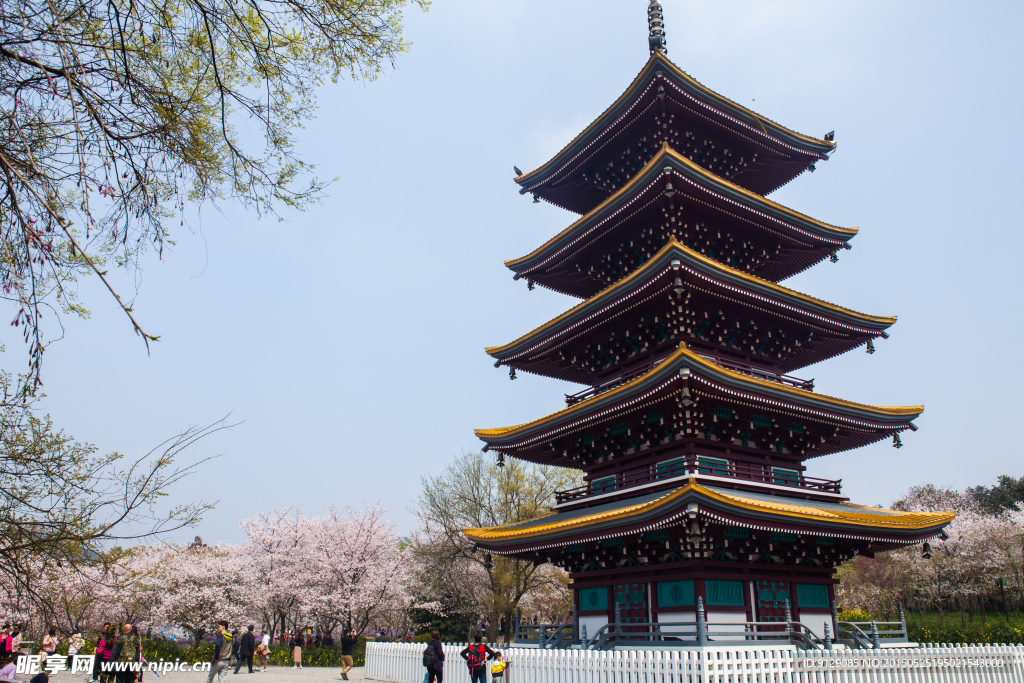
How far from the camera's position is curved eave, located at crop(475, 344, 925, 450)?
52.1 feet

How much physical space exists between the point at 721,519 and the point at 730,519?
274mm

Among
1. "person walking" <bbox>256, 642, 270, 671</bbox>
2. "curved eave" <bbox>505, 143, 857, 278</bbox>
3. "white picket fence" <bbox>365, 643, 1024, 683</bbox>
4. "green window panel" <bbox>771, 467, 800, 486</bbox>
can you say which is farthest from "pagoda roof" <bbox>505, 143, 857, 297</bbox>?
"person walking" <bbox>256, 642, 270, 671</bbox>

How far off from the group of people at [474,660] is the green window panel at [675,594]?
428cm

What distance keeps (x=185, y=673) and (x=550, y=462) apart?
16.8 meters

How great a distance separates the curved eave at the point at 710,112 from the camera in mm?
19922

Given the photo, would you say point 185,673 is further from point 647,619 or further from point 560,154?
point 560,154

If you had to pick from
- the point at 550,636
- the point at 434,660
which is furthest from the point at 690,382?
the point at 434,660

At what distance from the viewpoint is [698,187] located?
63.1 feet

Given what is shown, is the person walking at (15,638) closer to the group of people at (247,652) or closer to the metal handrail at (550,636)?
the group of people at (247,652)

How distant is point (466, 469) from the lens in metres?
39.8

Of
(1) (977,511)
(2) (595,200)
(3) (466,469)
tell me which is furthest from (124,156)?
(1) (977,511)

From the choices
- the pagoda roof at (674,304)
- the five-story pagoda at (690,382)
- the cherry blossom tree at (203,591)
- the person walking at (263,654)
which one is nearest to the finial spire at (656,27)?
the five-story pagoda at (690,382)

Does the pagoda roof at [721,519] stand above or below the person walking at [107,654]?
above

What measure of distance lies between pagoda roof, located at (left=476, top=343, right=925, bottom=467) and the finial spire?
12.5 meters
